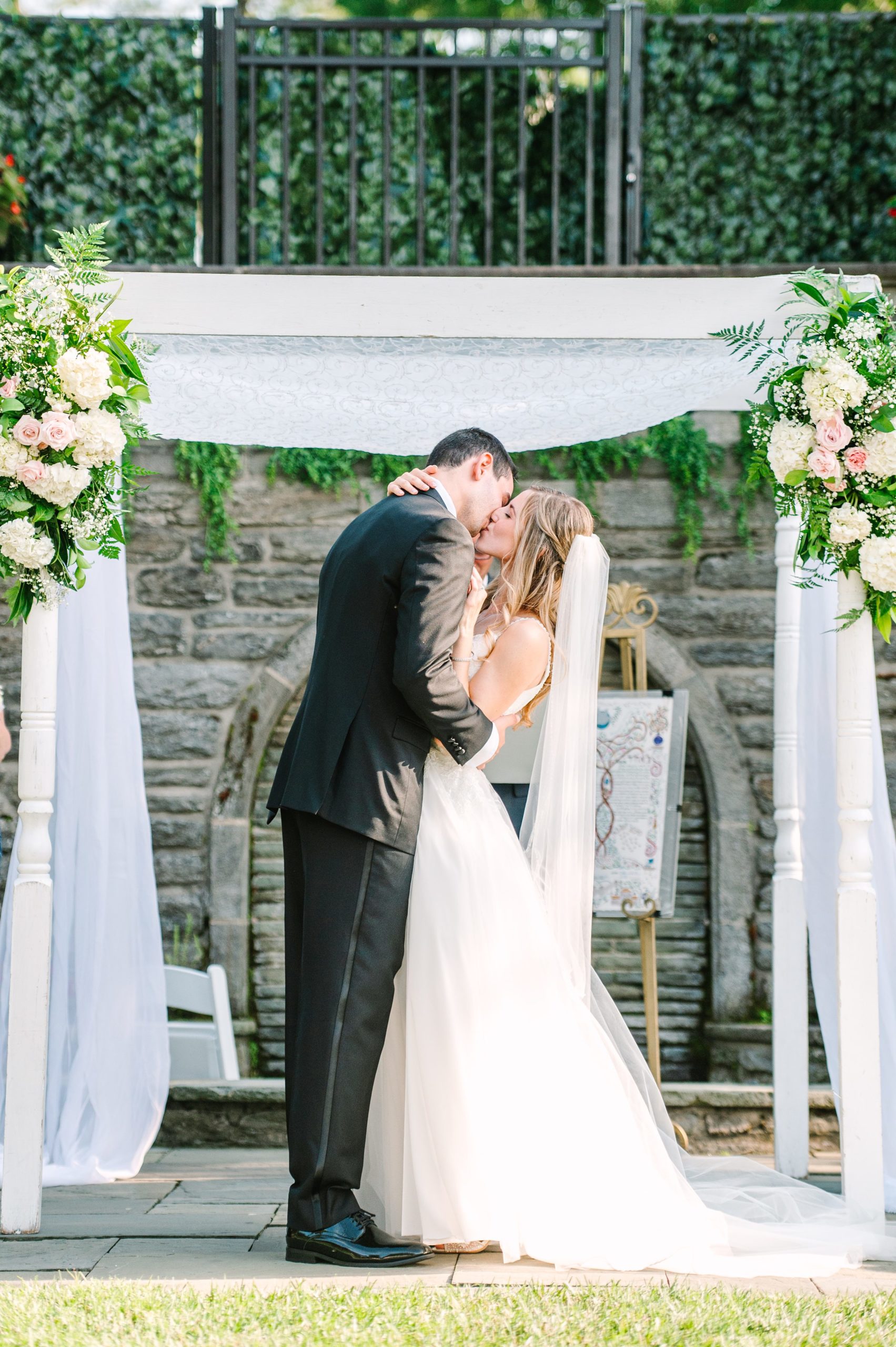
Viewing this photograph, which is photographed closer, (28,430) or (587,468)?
(28,430)

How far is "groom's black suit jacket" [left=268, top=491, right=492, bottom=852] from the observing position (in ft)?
10.4

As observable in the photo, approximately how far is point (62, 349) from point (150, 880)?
71.1 inches

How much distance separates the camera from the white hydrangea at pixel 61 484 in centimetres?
347

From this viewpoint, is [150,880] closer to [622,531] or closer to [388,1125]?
[388,1125]

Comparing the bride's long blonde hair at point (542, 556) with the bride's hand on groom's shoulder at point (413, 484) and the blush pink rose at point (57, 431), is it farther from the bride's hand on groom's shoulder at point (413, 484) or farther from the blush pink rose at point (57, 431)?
the blush pink rose at point (57, 431)

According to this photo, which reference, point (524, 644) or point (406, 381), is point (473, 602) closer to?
point (524, 644)

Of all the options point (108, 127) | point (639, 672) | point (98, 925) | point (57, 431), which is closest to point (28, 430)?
point (57, 431)

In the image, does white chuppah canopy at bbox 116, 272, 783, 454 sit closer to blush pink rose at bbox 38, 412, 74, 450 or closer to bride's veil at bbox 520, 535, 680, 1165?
blush pink rose at bbox 38, 412, 74, 450

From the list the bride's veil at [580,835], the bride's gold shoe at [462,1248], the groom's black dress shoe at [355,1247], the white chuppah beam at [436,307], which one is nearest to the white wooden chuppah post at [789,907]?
the bride's veil at [580,835]

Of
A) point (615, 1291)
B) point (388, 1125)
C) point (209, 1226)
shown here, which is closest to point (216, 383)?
point (388, 1125)

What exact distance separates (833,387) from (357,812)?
1.67m

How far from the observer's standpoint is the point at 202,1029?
5559 millimetres

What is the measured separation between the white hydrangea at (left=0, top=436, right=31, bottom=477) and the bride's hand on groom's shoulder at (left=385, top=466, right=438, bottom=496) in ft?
3.21

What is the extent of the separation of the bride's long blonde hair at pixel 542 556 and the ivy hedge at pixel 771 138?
3.09 m
